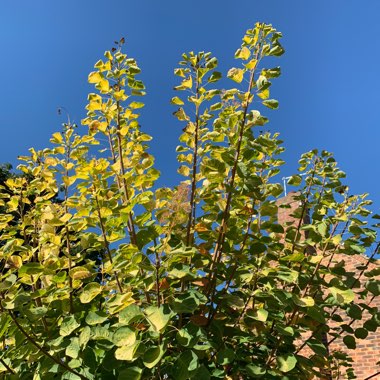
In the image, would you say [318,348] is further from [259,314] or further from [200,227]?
[200,227]

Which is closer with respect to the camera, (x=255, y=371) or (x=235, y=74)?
(x=255, y=371)

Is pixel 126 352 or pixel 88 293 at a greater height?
pixel 88 293

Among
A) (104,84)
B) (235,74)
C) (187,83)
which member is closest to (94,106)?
(104,84)

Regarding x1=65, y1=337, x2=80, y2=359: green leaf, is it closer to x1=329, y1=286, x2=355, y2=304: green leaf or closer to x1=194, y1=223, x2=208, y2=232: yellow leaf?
x1=194, y1=223, x2=208, y2=232: yellow leaf

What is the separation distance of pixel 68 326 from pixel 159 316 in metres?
0.47

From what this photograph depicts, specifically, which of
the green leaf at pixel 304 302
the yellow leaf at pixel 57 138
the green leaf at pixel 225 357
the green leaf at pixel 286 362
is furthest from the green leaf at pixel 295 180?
the yellow leaf at pixel 57 138

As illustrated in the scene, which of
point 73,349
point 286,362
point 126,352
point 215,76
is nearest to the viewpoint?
point 126,352

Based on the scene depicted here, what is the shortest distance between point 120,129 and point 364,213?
154cm

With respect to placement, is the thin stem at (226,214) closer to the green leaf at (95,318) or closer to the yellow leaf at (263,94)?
the yellow leaf at (263,94)

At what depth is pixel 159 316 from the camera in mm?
1466

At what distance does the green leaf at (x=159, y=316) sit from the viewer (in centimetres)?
141

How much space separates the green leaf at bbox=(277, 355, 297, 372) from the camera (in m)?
1.75

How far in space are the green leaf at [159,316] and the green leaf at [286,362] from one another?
66 centimetres

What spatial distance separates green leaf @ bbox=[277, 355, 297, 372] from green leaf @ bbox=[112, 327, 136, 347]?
0.73 m
